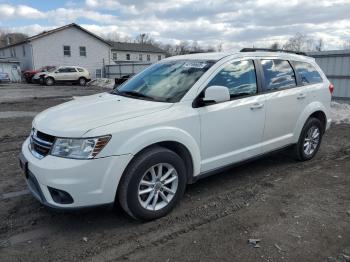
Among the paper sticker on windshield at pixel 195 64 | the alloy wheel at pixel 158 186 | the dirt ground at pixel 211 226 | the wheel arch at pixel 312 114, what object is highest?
the paper sticker on windshield at pixel 195 64

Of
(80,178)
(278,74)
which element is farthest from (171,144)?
(278,74)

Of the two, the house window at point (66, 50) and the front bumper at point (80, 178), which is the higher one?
the house window at point (66, 50)

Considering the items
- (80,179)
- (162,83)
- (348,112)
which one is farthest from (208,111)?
(348,112)

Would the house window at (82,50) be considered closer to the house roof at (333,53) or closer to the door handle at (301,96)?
the house roof at (333,53)

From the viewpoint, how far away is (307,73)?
556 cm

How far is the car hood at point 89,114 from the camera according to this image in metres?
3.25

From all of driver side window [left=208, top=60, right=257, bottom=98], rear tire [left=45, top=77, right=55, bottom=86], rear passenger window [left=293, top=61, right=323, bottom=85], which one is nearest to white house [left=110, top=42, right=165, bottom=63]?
rear tire [left=45, top=77, right=55, bottom=86]

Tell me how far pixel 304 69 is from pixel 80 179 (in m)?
4.13

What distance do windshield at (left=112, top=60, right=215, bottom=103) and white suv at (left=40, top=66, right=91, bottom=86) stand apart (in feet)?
85.3

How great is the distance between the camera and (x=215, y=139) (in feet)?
13.4

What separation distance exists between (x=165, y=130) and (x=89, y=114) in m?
0.82

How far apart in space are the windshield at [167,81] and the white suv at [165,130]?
0.6 inches

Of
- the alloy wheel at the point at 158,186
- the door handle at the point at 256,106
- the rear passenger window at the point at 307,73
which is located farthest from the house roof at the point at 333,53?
the alloy wheel at the point at 158,186

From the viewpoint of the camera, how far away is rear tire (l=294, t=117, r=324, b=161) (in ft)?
18.0
